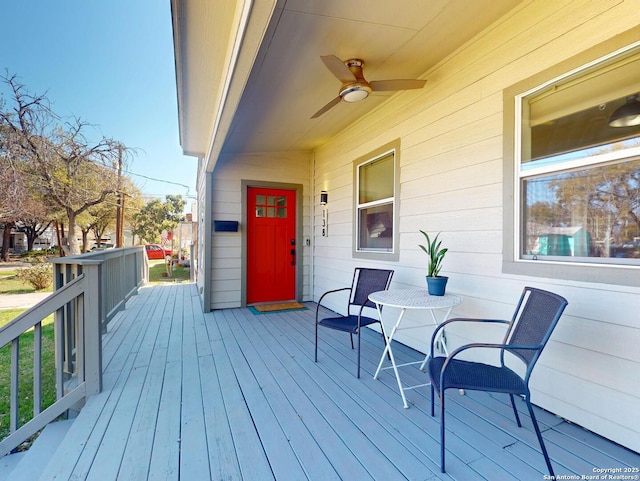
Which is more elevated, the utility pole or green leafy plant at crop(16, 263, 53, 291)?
the utility pole

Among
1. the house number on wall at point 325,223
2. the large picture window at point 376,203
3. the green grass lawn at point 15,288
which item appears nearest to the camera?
the large picture window at point 376,203

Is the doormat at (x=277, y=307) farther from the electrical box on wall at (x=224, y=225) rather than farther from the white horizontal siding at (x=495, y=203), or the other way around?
the white horizontal siding at (x=495, y=203)

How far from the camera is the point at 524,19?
2084 mm

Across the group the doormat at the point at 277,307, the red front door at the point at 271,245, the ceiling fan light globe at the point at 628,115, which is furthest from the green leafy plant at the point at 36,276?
the ceiling fan light globe at the point at 628,115

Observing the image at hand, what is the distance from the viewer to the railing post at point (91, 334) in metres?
2.20

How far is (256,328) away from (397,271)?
1.94 m

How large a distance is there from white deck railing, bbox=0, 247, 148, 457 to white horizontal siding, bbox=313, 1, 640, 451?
2787 millimetres

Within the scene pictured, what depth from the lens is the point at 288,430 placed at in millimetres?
1805

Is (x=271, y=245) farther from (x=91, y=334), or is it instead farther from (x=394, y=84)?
(x=394, y=84)

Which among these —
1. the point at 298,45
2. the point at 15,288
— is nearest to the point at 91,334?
the point at 298,45

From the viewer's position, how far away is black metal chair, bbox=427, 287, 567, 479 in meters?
1.43

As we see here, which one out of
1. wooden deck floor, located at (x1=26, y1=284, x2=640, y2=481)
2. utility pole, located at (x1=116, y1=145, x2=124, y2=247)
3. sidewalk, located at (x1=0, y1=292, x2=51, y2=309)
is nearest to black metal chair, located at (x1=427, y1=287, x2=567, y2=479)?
wooden deck floor, located at (x1=26, y1=284, x2=640, y2=481)

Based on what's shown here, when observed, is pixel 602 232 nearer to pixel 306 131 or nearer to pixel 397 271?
pixel 397 271

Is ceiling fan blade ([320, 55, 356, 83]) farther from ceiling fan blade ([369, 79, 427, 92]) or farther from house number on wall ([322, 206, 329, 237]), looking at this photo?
house number on wall ([322, 206, 329, 237])
